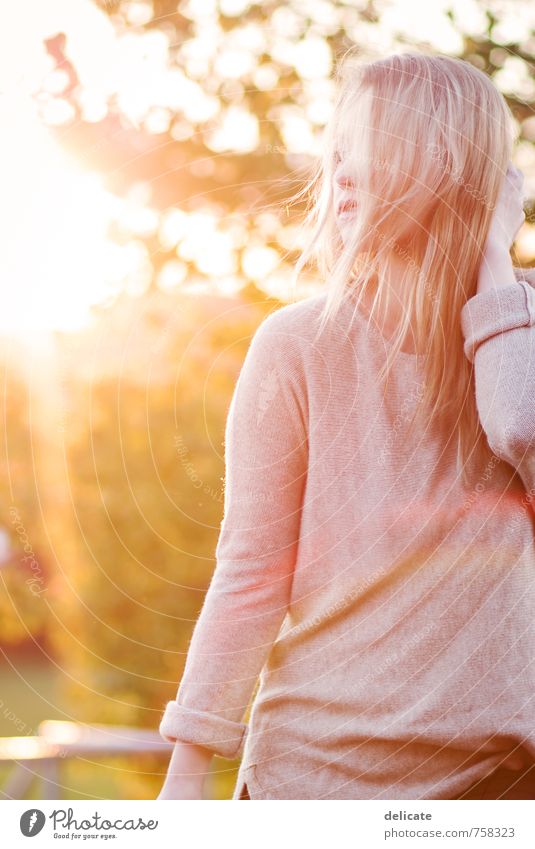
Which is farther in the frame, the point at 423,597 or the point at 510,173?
the point at 510,173

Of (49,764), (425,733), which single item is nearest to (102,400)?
(49,764)

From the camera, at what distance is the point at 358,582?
2.64 ft

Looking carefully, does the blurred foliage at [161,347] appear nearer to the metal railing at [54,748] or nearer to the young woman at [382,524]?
the metal railing at [54,748]

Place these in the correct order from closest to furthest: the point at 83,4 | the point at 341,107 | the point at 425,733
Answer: the point at 425,733, the point at 341,107, the point at 83,4

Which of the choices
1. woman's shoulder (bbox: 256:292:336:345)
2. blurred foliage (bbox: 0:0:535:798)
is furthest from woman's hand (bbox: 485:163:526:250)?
blurred foliage (bbox: 0:0:535:798)

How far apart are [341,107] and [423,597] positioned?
50cm

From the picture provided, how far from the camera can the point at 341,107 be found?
3.00ft

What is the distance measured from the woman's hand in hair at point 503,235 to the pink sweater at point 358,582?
63 mm

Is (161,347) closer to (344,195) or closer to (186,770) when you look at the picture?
(344,195)

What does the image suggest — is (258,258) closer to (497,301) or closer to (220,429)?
(220,429)
